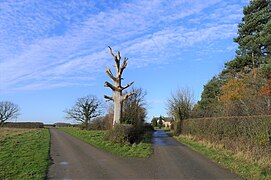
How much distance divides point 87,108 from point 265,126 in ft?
175

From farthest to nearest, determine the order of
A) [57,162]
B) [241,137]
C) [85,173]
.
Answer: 1. [241,137]
2. [57,162]
3. [85,173]

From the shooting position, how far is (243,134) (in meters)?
13.6

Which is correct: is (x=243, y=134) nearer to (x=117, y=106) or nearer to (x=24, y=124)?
(x=117, y=106)

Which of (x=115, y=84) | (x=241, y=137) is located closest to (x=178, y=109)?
(x=115, y=84)

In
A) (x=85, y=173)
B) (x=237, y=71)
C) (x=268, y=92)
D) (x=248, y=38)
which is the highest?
(x=248, y=38)

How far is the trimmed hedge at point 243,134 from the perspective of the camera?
1134cm

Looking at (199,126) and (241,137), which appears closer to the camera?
(241,137)

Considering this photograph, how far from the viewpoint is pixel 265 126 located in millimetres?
11492

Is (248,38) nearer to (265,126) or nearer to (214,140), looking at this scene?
(214,140)

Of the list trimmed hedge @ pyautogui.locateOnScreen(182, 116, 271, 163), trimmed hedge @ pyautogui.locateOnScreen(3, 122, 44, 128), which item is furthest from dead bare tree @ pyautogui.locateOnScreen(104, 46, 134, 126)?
trimmed hedge @ pyautogui.locateOnScreen(3, 122, 44, 128)

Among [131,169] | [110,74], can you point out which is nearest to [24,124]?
[110,74]

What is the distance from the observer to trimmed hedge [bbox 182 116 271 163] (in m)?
11.3

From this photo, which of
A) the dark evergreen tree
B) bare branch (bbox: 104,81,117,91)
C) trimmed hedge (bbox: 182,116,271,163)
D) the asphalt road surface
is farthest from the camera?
the dark evergreen tree

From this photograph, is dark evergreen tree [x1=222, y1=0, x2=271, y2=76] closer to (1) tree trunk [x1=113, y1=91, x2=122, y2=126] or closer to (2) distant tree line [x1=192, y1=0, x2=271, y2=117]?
(2) distant tree line [x1=192, y1=0, x2=271, y2=117]
